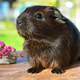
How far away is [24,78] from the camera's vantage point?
167cm

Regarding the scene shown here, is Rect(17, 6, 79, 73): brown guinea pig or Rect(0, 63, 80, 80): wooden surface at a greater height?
Rect(17, 6, 79, 73): brown guinea pig

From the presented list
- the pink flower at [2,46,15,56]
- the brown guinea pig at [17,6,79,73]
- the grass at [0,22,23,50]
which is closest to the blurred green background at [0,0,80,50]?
the grass at [0,22,23,50]

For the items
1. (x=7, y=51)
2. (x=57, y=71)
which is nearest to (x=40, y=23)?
(x=57, y=71)

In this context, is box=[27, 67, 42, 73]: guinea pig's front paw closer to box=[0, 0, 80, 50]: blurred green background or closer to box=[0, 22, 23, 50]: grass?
box=[0, 0, 80, 50]: blurred green background

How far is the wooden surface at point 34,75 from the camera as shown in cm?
167

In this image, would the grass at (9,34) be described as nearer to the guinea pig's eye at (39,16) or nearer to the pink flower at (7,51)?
the pink flower at (7,51)

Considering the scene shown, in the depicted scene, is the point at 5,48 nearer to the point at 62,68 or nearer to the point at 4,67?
the point at 4,67

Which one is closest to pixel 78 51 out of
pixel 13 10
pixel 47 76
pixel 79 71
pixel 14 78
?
pixel 79 71

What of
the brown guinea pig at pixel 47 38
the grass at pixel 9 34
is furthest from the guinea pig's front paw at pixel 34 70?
the grass at pixel 9 34

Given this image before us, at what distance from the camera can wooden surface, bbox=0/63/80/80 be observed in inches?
65.8

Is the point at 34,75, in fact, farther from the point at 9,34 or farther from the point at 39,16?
the point at 9,34

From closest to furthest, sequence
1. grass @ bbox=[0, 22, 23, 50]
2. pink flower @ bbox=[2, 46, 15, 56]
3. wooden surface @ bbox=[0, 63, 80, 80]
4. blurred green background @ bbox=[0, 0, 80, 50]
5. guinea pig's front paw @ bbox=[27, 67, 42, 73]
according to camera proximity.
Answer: wooden surface @ bbox=[0, 63, 80, 80], guinea pig's front paw @ bbox=[27, 67, 42, 73], pink flower @ bbox=[2, 46, 15, 56], blurred green background @ bbox=[0, 0, 80, 50], grass @ bbox=[0, 22, 23, 50]

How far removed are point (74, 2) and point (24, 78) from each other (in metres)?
2.74

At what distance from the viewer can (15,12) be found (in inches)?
181
